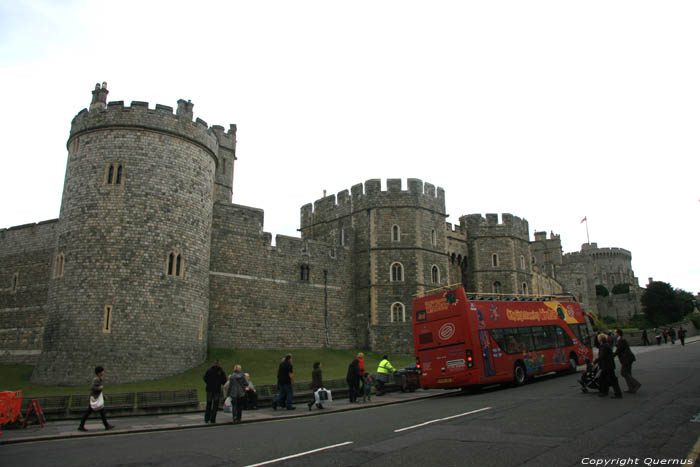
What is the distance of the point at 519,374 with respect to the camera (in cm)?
1692

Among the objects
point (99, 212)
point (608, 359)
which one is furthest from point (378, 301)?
point (608, 359)

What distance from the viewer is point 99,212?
21109 mm

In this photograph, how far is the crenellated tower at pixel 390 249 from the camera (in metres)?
30.7

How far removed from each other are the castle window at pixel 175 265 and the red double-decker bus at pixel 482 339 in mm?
10592

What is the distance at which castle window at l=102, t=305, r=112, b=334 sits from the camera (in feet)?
64.7

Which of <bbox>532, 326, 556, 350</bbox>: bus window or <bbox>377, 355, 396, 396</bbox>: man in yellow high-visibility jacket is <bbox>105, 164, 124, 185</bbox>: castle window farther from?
<bbox>532, 326, 556, 350</bbox>: bus window

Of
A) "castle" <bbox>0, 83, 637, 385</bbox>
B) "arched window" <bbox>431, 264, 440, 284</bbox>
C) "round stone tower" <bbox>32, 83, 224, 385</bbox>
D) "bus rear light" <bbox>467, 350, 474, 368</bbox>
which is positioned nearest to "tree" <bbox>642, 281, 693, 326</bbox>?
"castle" <bbox>0, 83, 637, 385</bbox>

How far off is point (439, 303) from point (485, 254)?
22.9 m

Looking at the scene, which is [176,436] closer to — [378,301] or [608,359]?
[608,359]

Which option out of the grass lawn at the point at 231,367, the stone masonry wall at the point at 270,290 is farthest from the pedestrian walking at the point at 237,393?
the stone masonry wall at the point at 270,290

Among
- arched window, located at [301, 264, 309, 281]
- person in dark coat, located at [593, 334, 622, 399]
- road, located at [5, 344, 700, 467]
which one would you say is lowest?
road, located at [5, 344, 700, 467]

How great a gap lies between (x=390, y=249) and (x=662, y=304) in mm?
43428

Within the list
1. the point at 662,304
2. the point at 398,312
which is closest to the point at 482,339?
the point at 398,312

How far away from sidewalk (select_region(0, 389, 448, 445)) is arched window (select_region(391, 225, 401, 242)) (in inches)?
651
